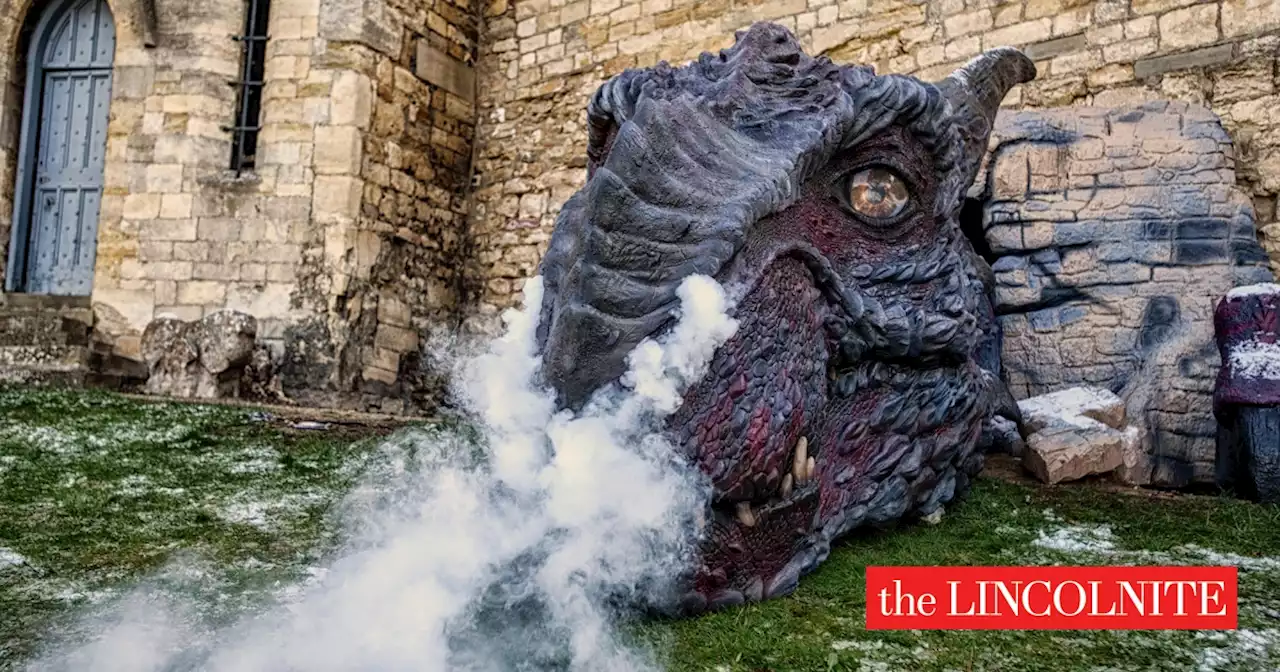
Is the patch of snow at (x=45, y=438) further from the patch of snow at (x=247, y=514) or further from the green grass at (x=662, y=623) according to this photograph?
the patch of snow at (x=247, y=514)

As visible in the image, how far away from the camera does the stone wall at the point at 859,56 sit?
5766mm

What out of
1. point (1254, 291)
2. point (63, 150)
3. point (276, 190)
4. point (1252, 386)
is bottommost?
point (1252, 386)

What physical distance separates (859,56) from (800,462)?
263 inches

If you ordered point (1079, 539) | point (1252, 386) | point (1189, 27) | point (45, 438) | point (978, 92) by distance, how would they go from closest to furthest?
point (1079, 539), point (978, 92), point (1252, 386), point (45, 438), point (1189, 27)

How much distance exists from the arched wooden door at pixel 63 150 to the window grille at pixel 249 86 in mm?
1605

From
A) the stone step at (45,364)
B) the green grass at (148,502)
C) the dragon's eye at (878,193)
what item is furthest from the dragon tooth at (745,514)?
the stone step at (45,364)

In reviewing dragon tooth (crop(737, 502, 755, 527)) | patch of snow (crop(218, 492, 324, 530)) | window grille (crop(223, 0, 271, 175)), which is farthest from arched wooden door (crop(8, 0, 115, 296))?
dragon tooth (crop(737, 502, 755, 527))

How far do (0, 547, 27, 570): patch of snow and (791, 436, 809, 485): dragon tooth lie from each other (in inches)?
67.1

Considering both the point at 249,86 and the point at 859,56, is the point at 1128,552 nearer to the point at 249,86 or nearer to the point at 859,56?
the point at 859,56

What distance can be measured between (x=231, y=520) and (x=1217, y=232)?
380cm

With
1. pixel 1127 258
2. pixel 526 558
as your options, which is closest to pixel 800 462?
pixel 526 558

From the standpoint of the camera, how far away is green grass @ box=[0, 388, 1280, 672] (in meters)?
1.58

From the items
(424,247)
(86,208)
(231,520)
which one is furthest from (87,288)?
(231,520)

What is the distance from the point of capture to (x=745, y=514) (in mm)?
1660
